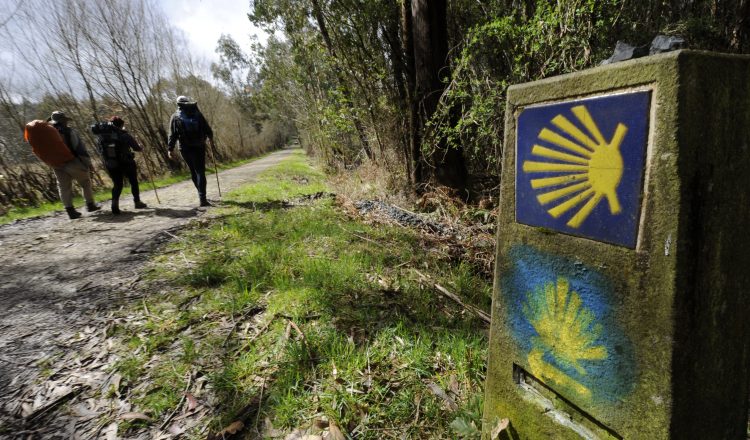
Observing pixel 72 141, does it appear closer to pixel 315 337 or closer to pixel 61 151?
pixel 61 151

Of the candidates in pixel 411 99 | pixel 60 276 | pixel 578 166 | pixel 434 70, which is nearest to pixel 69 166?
pixel 60 276

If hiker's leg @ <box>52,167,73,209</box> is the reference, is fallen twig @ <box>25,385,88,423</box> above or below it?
below

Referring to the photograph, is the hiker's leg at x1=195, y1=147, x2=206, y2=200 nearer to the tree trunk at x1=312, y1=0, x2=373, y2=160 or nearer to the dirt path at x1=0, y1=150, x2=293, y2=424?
the dirt path at x1=0, y1=150, x2=293, y2=424

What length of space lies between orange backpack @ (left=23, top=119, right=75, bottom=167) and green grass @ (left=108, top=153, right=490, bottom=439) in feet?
13.1

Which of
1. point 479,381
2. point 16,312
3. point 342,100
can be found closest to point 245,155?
point 342,100

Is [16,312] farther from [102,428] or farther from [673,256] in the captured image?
[673,256]

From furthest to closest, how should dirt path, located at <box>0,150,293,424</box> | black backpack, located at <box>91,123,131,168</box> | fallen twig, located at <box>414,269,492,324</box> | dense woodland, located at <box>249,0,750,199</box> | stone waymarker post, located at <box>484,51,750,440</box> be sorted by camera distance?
black backpack, located at <box>91,123,131,168</box> < dense woodland, located at <box>249,0,750,199</box> < fallen twig, located at <box>414,269,492,324</box> < dirt path, located at <box>0,150,293,424</box> < stone waymarker post, located at <box>484,51,750,440</box>

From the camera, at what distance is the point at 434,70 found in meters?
5.09

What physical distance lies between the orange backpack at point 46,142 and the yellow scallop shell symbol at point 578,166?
781 centimetres

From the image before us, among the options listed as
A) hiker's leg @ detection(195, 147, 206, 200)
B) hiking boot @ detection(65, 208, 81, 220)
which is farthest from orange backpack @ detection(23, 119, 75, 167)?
hiker's leg @ detection(195, 147, 206, 200)

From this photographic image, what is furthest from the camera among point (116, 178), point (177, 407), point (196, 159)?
point (196, 159)

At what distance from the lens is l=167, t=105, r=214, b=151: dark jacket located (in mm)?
5938

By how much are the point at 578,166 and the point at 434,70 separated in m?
4.65

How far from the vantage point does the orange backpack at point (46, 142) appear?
5535 millimetres
